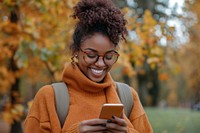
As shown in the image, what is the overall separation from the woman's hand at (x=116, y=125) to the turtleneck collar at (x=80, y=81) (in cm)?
29

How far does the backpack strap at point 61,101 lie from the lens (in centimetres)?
261

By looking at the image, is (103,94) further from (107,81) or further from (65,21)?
(65,21)

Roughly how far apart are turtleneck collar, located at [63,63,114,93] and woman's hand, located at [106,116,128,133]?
0.29 metres

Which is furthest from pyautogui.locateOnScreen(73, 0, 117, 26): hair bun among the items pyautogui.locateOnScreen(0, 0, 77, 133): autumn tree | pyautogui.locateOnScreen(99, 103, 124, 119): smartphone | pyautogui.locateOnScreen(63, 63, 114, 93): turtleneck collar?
pyautogui.locateOnScreen(0, 0, 77, 133): autumn tree

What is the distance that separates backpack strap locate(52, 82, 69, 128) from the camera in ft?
8.57

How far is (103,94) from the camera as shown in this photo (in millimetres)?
2760

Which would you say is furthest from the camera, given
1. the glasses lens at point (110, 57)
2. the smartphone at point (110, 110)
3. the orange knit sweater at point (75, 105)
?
the glasses lens at point (110, 57)

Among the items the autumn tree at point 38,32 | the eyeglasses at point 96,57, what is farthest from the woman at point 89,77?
the autumn tree at point 38,32

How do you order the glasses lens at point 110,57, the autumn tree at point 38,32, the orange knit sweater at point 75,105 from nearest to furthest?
the orange knit sweater at point 75,105
the glasses lens at point 110,57
the autumn tree at point 38,32

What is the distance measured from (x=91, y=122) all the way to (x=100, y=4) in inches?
28.2

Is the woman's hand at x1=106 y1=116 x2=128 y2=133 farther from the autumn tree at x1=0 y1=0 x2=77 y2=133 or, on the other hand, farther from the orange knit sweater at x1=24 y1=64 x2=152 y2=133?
the autumn tree at x1=0 y1=0 x2=77 y2=133

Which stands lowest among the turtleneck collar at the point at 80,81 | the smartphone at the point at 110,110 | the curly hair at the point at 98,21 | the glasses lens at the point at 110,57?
the smartphone at the point at 110,110

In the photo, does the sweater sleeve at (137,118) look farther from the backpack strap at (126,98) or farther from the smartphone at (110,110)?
the smartphone at (110,110)

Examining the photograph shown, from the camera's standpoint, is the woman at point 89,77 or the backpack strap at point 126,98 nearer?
the woman at point 89,77
